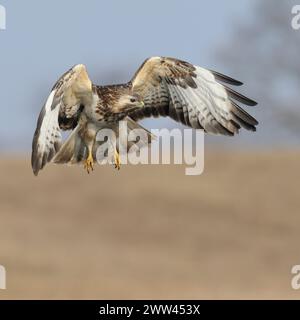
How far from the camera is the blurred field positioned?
1164 inches

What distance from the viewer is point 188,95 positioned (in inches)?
463

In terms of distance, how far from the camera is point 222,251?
30.9 m

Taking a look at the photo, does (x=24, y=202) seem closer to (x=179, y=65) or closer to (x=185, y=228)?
(x=185, y=228)

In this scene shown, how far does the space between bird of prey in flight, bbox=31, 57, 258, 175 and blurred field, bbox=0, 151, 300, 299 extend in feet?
55.2

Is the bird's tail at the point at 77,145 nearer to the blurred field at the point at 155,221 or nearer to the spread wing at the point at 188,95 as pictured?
the spread wing at the point at 188,95

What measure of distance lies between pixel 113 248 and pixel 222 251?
7.28 feet

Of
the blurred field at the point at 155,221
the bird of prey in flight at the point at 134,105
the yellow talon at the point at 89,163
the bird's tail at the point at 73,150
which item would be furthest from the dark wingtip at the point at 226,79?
the blurred field at the point at 155,221

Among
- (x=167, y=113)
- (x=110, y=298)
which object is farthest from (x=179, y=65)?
(x=110, y=298)

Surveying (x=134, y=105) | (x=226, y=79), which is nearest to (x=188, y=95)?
(x=226, y=79)

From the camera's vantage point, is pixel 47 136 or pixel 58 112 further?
pixel 58 112

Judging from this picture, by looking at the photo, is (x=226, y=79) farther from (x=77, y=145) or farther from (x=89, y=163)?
(x=89, y=163)

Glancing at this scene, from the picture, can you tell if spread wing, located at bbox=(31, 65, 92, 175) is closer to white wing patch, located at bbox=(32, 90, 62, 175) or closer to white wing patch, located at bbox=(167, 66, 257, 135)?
white wing patch, located at bbox=(32, 90, 62, 175)

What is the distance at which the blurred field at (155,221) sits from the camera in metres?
29.6

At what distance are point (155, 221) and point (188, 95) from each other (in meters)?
20.4
